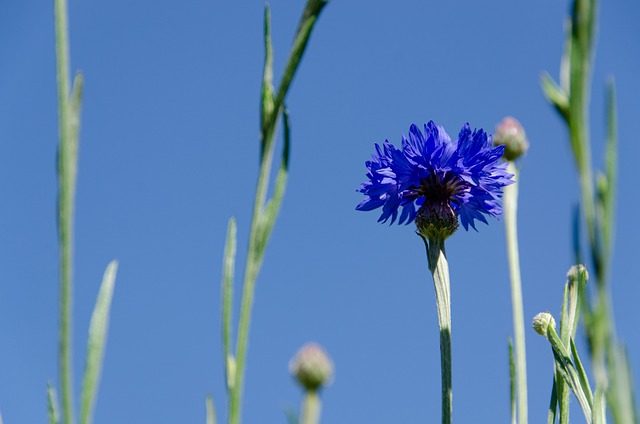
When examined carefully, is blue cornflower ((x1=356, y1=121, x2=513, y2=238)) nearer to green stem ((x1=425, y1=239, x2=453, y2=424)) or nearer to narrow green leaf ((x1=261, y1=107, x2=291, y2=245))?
green stem ((x1=425, y1=239, x2=453, y2=424))

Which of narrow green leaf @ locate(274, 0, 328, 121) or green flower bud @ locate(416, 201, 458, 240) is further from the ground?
green flower bud @ locate(416, 201, 458, 240)

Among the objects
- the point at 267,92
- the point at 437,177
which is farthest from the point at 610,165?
the point at 437,177

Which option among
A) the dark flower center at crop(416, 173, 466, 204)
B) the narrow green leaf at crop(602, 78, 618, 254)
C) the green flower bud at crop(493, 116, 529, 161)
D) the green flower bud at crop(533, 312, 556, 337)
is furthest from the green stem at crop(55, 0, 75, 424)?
the green flower bud at crop(493, 116, 529, 161)

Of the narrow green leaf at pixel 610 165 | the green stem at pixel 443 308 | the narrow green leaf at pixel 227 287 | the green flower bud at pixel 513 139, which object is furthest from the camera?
the green flower bud at pixel 513 139

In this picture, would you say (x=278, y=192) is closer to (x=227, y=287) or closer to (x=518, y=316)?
(x=227, y=287)

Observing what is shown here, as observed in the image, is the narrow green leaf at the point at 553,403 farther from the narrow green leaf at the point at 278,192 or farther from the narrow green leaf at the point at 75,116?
the narrow green leaf at the point at 75,116

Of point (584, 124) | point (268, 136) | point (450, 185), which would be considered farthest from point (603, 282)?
point (450, 185)

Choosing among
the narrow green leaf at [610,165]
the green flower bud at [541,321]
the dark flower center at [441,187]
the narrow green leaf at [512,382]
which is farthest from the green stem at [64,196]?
the dark flower center at [441,187]
